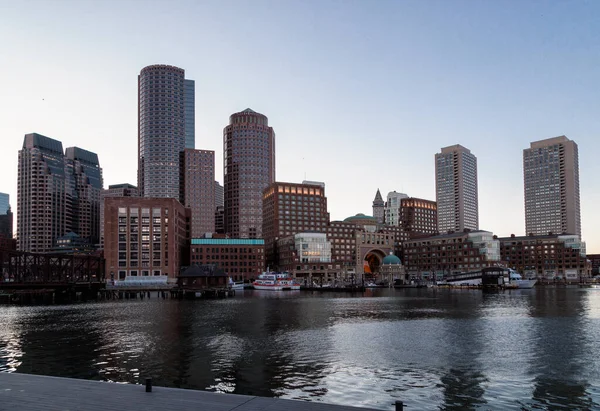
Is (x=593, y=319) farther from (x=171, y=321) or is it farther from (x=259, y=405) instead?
(x=259, y=405)

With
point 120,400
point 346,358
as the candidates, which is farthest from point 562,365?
point 120,400

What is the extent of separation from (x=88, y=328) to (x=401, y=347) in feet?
142

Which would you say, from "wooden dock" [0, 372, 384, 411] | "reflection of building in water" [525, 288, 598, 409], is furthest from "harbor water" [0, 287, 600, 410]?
"wooden dock" [0, 372, 384, 411]

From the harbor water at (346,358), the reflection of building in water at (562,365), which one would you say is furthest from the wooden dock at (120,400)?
the reflection of building in water at (562,365)

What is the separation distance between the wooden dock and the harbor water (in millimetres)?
8956

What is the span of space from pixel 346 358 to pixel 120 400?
1021 inches

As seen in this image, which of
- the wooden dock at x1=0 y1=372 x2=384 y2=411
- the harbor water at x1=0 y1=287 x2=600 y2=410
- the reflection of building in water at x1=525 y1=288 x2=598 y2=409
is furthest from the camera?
the harbor water at x1=0 y1=287 x2=600 y2=410

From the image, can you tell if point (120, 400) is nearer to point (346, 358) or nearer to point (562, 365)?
point (346, 358)

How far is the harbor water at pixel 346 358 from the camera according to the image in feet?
108

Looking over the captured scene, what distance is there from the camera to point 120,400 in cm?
2270

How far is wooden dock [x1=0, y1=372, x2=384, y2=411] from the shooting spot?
2145cm

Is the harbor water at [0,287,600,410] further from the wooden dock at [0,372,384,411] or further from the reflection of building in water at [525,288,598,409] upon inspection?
the wooden dock at [0,372,384,411]

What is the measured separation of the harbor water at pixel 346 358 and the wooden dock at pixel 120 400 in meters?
8.96

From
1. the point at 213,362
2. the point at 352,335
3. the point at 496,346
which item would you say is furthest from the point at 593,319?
the point at 213,362
